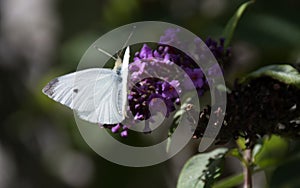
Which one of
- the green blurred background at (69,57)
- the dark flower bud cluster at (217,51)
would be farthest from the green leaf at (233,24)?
the green blurred background at (69,57)

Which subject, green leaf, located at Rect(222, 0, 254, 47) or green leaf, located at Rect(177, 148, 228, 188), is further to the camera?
green leaf, located at Rect(222, 0, 254, 47)

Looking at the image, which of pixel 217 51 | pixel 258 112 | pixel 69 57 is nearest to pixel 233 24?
pixel 217 51

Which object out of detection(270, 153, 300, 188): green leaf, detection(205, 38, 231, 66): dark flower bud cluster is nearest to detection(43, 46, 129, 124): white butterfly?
detection(205, 38, 231, 66): dark flower bud cluster

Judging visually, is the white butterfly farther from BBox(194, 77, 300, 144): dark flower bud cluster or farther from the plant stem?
the plant stem

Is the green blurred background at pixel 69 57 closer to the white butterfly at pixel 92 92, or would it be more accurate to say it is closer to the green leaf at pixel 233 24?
the green leaf at pixel 233 24

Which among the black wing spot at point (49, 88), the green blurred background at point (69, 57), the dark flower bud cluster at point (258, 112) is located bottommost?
the green blurred background at point (69, 57)

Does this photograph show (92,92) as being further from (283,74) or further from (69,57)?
(69,57)
